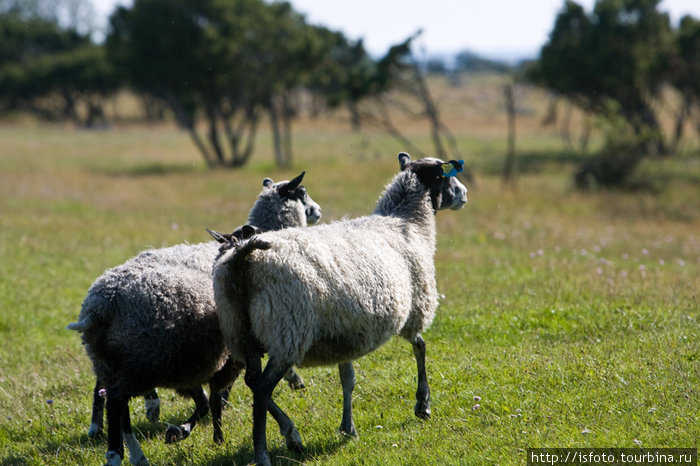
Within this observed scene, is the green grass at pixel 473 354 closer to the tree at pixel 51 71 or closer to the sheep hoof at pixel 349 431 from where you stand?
the sheep hoof at pixel 349 431

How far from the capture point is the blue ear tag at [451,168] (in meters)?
7.35

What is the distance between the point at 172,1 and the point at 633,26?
22915 mm

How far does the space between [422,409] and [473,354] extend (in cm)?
145

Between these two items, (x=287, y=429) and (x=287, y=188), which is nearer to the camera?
(x=287, y=429)

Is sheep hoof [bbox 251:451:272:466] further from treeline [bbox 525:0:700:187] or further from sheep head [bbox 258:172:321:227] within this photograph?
treeline [bbox 525:0:700:187]

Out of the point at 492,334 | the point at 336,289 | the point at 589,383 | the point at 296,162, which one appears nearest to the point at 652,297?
the point at 492,334

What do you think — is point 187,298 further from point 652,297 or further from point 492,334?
point 652,297

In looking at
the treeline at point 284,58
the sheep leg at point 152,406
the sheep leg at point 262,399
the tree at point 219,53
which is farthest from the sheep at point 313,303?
the tree at point 219,53

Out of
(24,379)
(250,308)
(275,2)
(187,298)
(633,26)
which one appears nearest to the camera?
(250,308)

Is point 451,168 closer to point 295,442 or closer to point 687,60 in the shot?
point 295,442

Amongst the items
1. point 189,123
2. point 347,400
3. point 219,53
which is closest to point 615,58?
point 219,53

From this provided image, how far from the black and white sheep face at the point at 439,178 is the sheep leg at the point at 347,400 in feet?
6.58

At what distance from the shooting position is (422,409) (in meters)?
6.39

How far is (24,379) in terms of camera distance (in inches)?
321
